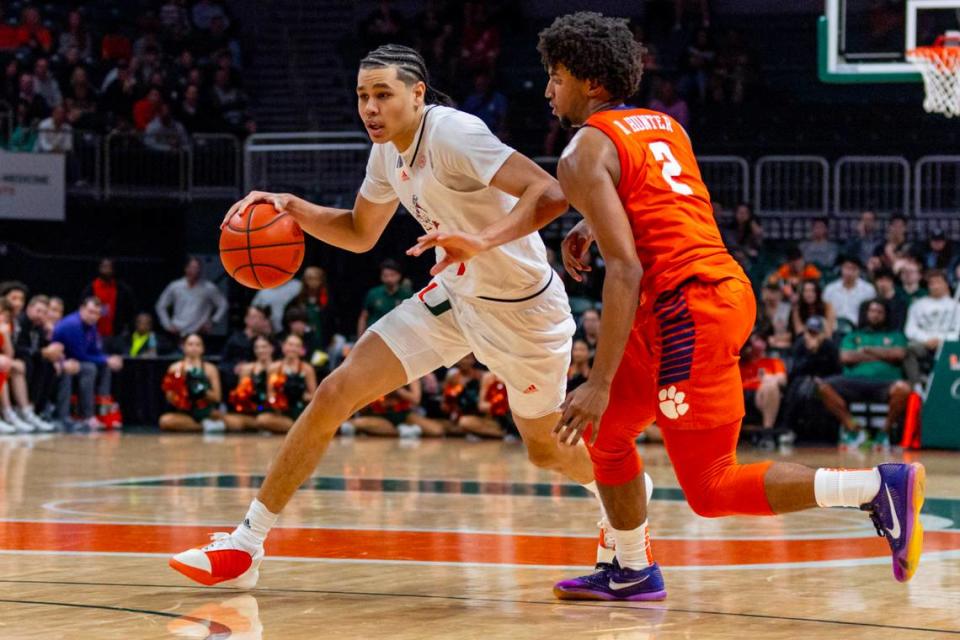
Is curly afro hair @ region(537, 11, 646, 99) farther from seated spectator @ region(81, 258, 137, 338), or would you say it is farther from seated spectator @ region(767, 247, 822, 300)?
seated spectator @ region(81, 258, 137, 338)

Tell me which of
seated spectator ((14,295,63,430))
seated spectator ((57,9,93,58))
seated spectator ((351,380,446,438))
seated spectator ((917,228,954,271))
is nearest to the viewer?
seated spectator ((351,380,446,438))

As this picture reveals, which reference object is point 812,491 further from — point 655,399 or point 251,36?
point 251,36

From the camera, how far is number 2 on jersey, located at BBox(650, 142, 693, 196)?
4.48 m

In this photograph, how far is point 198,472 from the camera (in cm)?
980

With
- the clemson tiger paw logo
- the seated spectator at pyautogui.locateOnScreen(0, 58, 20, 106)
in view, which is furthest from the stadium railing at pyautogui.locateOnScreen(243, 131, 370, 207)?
the clemson tiger paw logo

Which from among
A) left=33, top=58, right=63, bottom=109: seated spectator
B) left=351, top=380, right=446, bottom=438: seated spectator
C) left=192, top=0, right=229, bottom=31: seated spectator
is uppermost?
left=192, top=0, right=229, bottom=31: seated spectator

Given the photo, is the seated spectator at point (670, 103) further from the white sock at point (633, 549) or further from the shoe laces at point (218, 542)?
the shoe laces at point (218, 542)

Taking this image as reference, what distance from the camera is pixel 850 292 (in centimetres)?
1409

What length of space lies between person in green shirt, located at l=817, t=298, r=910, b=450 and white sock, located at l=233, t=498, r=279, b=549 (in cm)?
877

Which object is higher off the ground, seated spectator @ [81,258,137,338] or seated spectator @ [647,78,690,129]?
seated spectator @ [647,78,690,129]

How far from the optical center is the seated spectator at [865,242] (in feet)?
49.4

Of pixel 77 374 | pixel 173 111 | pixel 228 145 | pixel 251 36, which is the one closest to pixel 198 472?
pixel 77 374

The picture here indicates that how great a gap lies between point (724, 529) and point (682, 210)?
2.64 metres

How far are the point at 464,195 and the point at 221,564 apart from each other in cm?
152
